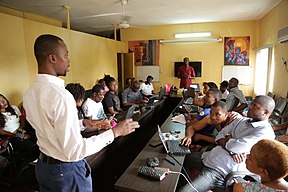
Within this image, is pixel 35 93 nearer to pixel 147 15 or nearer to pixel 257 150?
pixel 257 150

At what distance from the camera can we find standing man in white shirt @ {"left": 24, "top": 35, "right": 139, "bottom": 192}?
98cm

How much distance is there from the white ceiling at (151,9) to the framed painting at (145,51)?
1.00 m

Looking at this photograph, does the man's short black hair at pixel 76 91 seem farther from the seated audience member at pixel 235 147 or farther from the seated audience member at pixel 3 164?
the seated audience member at pixel 235 147

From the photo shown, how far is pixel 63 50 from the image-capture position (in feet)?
3.48

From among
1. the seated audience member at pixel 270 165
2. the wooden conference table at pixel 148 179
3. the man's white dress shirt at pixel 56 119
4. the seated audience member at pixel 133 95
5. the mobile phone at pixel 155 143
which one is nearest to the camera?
the man's white dress shirt at pixel 56 119

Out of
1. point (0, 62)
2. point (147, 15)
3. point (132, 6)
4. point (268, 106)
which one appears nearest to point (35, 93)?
point (268, 106)

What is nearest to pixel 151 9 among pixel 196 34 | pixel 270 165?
pixel 196 34

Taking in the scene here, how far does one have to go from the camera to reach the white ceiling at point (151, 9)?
14.6 feet

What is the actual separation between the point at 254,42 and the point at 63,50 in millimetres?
6750

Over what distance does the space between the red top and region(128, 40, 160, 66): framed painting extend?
102 cm

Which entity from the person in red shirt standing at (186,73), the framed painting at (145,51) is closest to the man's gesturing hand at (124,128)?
the person in red shirt standing at (186,73)

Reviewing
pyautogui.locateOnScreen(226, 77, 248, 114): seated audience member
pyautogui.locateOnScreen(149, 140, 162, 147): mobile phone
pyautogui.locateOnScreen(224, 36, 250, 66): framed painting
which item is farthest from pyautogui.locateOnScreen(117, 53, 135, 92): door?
pyautogui.locateOnScreen(149, 140, 162, 147): mobile phone

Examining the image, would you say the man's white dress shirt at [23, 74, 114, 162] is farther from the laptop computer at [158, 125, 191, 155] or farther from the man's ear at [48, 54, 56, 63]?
the laptop computer at [158, 125, 191, 155]

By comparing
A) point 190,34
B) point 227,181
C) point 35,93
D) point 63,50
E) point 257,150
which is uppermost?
point 190,34
